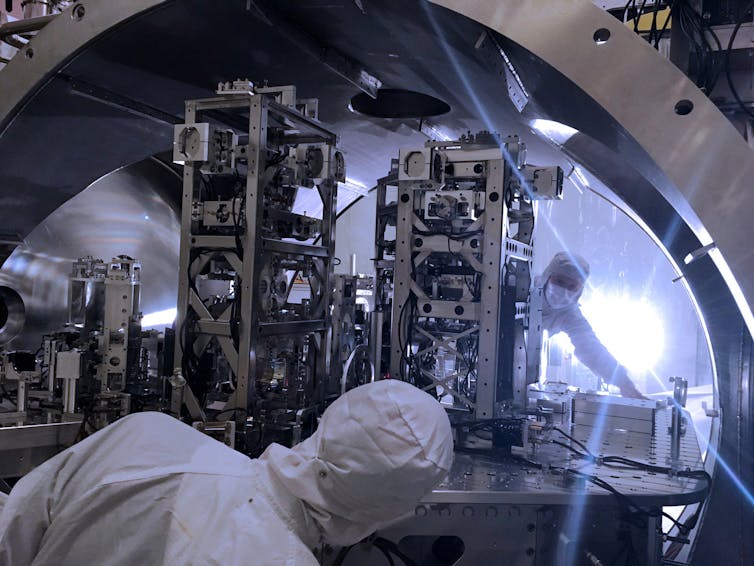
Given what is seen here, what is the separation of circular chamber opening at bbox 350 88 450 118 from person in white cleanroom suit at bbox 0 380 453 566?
11.0 ft

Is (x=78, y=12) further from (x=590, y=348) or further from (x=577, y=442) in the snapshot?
(x=590, y=348)

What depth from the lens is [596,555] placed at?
2.74 metres

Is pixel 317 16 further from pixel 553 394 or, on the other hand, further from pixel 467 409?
pixel 553 394

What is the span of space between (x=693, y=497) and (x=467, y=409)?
111cm

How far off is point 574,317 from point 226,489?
495 cm

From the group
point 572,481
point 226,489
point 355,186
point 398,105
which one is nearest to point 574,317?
point 355,186

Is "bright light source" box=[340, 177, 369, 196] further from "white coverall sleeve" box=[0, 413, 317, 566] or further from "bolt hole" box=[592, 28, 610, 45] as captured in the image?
"white coverall sleeve" box=[0, 413, 317, 566]

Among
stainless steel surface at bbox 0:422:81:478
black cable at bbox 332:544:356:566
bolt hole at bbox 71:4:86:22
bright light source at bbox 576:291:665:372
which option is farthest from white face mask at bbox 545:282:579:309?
bolt hole at bbox 71:4:86:22

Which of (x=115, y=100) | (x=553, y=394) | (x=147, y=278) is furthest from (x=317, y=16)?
(x=147, y=278)

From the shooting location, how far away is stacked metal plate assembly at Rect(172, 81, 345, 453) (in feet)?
10.6

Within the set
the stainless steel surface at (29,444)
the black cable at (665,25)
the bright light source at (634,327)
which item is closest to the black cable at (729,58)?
the black cable at (665,25)

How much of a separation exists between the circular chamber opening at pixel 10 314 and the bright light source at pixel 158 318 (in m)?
1.24

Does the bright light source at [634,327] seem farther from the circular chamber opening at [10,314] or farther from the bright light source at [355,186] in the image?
the circular chamber opening at [10,314]

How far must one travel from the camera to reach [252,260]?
10.5ft
